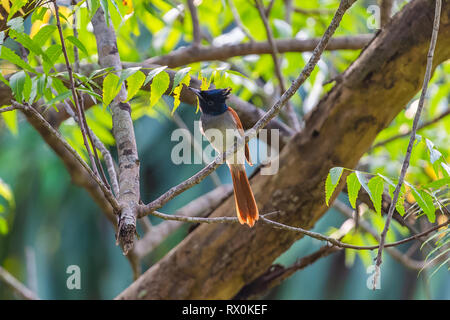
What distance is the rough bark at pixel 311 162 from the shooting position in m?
2.39

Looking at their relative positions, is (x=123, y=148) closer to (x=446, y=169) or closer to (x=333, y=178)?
(x=333, y=178)

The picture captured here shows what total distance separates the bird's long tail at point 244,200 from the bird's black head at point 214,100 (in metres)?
0.41

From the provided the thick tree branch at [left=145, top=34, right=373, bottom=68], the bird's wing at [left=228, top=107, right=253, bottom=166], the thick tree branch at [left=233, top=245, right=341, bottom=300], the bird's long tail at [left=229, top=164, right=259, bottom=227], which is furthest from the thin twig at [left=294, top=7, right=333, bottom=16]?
the thick tree branch at [left=233, top=245, right=341, bottom=300]

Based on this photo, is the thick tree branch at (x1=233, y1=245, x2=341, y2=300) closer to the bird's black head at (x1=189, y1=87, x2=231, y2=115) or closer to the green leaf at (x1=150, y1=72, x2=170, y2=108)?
the bird's black head at (x1=189, y1=87, x2=231, y2=115)

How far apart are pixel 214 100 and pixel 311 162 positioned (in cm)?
67

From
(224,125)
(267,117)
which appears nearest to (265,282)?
(224,125)

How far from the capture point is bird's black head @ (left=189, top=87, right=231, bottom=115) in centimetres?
280

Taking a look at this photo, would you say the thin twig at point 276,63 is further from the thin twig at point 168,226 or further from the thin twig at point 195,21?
the thin twig at point 168,226

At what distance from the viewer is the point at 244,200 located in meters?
2.51

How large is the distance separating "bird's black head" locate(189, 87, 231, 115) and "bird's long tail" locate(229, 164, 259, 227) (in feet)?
1.34

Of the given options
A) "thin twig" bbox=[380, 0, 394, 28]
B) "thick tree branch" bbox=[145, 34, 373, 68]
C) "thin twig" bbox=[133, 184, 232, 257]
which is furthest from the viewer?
"thin twig" bbox=[133, 184, 232, 257]

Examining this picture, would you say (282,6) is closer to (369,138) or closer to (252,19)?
(252,19)

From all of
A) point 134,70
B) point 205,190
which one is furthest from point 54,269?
point 134,70
